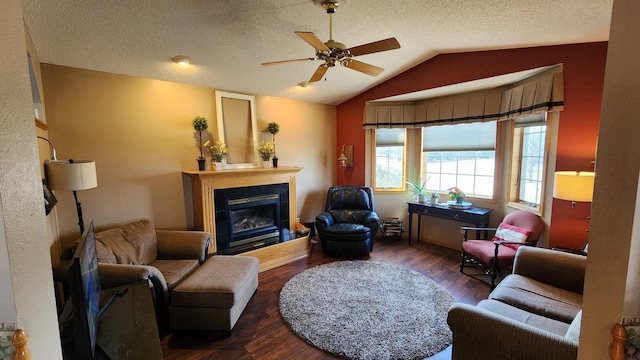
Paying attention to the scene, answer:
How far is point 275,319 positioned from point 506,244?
275 centimetres

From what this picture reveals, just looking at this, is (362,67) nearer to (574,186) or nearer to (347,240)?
A: (574,186)

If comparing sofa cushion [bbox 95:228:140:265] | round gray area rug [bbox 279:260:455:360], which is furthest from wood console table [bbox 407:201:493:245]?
sofa cushion [bbox 95:228:140:265]

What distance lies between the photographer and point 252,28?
254 cm

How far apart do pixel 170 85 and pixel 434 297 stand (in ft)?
13.4

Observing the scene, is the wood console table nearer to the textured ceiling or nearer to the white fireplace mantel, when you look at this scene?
the white fireplace mantel

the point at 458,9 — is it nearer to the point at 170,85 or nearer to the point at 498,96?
the point at 498,96

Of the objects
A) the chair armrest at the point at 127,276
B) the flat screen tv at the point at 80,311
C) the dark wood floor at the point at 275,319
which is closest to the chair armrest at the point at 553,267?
the dark wood floor at the point at 275,319

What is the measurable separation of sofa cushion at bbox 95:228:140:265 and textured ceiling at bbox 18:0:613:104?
1.80 metres

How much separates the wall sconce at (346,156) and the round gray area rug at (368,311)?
2.16 m

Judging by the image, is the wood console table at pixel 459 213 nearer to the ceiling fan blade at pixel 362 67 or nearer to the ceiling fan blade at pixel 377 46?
the ceiling fan blade at pixel 362 67

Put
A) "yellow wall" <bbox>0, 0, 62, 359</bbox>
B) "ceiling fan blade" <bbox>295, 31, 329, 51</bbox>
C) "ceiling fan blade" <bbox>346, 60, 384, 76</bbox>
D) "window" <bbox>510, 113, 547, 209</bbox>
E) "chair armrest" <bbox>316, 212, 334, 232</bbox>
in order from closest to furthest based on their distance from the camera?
1. "yellow wall" <bbox>0, 0, 62, 359</bbox>
2. "ceiling fan blade" <bbox>295, 31, 329, 51</bbox>
3. "ceiling fan blade" <bbox>346, 60, 384, 76</bbox>
4. "window" <bbox>510, 113, 547, 209</bbox>
5. "chair armrest" <bbox>316, 212, 334, 232</bbox>

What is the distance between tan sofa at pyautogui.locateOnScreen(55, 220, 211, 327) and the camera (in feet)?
7.08

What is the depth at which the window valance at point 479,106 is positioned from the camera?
290cm

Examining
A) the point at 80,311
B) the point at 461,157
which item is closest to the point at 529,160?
the point at 461,157
